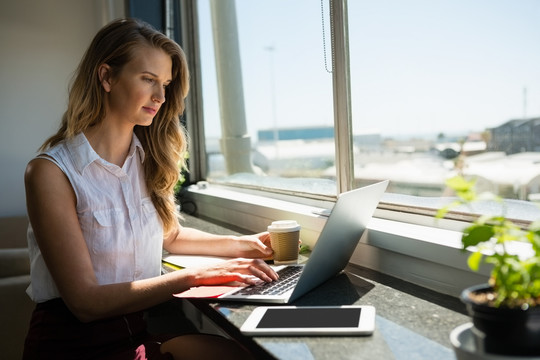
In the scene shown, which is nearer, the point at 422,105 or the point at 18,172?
the point at 422,105

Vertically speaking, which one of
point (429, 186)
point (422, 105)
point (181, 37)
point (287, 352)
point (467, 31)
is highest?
point (181, 37)

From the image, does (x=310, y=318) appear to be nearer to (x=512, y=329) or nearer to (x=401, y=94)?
(x=512, y=329)

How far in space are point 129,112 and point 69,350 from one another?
0.70m

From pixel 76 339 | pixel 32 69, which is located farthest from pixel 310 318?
pixel 32 69

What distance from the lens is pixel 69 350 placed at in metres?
1.35

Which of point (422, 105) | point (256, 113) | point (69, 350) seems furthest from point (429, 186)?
point (256, 113)

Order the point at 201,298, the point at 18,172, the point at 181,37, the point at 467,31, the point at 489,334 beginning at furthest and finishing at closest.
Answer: the point at 18,172, the point at 181,37, the point at 467,31, the point at 201,298, the point at 489,334

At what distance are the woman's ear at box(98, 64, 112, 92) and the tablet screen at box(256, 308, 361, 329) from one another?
868mm

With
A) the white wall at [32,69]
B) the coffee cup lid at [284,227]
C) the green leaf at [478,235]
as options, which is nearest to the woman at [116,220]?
the coffee cup lid at [284,227]

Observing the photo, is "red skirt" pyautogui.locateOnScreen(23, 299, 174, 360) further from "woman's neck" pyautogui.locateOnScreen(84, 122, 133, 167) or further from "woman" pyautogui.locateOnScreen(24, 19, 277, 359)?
"woman's neck" pyautogui.locateOnScreen(84, 122, 133, 167)

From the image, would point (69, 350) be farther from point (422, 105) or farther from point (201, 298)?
point (422, 105)

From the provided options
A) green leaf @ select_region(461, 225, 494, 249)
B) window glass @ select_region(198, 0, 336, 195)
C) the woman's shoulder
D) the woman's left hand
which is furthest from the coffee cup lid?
green leaf @ select_region(461, 225, 494, 249)

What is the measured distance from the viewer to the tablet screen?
3.37ft

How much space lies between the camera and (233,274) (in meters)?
1.34
